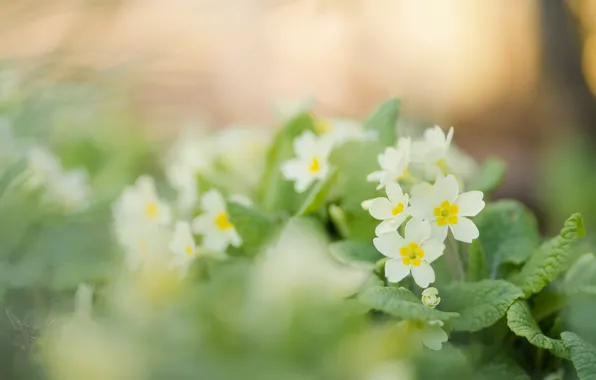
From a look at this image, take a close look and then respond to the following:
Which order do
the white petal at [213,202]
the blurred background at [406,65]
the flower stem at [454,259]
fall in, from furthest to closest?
the blurred background at [406,65], the white petal at [213,202], the flower stem at [454,259]

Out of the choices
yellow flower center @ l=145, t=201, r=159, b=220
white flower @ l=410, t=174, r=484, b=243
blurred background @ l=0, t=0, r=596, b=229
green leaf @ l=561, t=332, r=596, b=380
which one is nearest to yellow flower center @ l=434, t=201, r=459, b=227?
white flower @ l=410, t=174, r=484, b=243

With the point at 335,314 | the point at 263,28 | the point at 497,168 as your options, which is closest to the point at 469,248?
the point at 497,168

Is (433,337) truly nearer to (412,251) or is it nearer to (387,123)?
(412,251)

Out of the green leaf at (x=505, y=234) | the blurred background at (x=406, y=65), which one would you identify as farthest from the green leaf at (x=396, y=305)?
the blurred background at (x=406, y=65)

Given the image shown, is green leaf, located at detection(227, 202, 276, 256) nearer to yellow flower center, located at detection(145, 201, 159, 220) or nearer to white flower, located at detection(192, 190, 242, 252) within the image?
white flower, located at detection(192, 190, 242, 252)

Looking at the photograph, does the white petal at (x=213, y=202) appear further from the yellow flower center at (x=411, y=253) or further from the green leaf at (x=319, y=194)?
the yellow flower center at (x=411, y=253)
